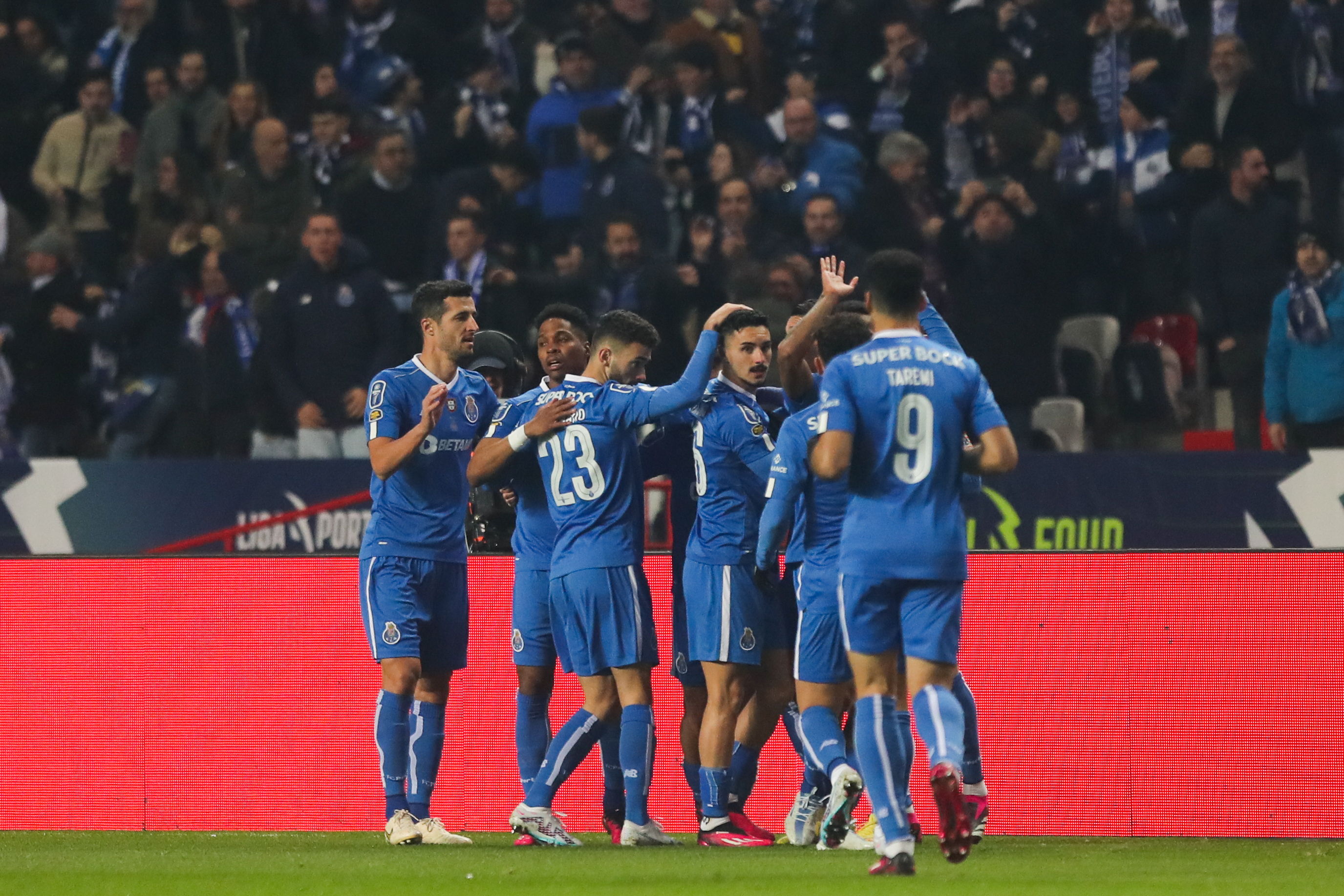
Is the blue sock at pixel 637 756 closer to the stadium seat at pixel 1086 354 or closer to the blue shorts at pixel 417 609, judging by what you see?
the blue shorts at pixel 417 609

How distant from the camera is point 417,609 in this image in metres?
7.89

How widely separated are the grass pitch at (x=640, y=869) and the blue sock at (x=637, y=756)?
8.2 inches

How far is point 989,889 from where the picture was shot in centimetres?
572

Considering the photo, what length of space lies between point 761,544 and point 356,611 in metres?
2.82

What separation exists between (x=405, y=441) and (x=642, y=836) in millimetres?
1922

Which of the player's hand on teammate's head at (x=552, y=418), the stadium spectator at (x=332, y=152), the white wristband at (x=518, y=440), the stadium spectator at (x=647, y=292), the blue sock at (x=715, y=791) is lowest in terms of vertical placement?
the blue sock at (x=715, y=791)

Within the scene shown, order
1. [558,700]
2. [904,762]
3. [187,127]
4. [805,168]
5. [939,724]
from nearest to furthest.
→ [939,724]
[904,762]
[558,700]
[805,168]
[187,127]

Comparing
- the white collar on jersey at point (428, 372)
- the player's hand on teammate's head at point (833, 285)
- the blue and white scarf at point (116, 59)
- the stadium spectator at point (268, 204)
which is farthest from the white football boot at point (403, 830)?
the blue and white scarf at point (116, 59)

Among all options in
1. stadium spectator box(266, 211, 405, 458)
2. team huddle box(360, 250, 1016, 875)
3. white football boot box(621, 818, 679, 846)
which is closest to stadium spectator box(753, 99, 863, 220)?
stadium spectator box(266, 211, 405, 458)

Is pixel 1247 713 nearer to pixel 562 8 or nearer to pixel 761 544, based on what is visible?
pixel 761 544

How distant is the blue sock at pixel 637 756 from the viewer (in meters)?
7.61

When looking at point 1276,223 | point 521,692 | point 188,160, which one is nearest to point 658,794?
point 521,692

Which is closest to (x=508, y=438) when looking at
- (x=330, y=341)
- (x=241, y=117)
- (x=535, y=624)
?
(x=535, y=624)

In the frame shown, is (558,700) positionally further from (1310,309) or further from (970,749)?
(1310,309)
